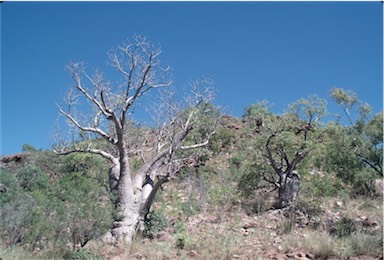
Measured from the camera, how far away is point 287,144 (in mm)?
11195

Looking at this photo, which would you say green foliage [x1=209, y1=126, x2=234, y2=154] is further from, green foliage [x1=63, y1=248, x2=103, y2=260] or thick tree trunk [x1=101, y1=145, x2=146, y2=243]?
green foliage [x1=63, y1=248, x2=103, y2=260]

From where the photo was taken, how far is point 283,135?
36.6 ft

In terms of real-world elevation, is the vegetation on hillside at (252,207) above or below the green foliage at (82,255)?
above

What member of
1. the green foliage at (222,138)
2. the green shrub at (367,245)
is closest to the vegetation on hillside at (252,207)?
the green shrub at (367,245)

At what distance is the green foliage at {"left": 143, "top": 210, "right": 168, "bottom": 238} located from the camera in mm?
8835

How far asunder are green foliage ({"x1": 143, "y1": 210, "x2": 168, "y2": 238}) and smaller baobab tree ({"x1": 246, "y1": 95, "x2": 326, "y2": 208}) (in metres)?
3.84

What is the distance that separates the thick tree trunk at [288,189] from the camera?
11094 millimetres

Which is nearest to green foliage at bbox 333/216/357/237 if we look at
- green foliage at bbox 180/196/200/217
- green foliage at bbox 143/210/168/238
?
green foliage at bbox 143/210/168/238

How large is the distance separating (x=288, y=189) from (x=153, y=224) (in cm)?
435

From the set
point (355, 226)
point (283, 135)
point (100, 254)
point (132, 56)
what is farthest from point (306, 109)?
point (100, 254)

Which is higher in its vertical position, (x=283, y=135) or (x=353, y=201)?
(x=283, y=135)

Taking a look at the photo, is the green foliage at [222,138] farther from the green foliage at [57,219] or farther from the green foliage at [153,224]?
the green foliage at [57,219]

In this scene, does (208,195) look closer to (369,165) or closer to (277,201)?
(277,201)

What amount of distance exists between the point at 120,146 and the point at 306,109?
588cm
